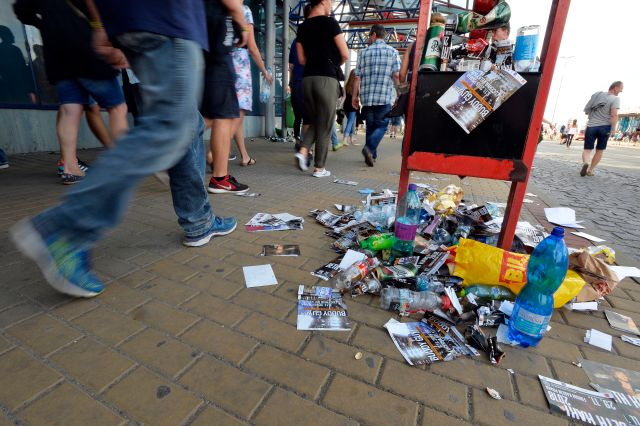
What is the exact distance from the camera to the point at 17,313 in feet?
4.57

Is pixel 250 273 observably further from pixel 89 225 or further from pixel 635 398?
pixel 635 398

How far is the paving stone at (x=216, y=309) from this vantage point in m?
1.46

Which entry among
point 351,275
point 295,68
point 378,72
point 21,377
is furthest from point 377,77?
point 21,377

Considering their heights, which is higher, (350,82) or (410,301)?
(350,82)

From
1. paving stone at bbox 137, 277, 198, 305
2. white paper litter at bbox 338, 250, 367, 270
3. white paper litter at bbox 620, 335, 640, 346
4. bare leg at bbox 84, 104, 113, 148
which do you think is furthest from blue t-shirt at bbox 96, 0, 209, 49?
bare leg at bbox 84, 104, 113, 148

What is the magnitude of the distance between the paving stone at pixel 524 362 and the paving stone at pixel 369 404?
0.50 meters

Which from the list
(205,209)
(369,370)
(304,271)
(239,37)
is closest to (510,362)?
(369,370)

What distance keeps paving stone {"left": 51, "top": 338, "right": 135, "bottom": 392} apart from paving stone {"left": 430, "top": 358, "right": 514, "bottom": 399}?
1.16m

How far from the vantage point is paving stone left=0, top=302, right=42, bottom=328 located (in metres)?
1.34

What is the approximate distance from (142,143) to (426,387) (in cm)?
144

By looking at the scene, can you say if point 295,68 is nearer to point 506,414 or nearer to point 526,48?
point 526,48

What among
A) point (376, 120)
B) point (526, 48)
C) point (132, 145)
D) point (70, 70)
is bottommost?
point (132, 145)

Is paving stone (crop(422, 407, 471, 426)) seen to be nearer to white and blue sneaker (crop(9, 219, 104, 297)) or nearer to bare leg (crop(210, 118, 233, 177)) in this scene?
white and blue sneaker (crop(9, 219, 104, 297))

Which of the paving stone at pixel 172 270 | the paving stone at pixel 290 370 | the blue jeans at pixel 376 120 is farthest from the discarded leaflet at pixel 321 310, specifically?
the blue jeans at pixel 376 120
